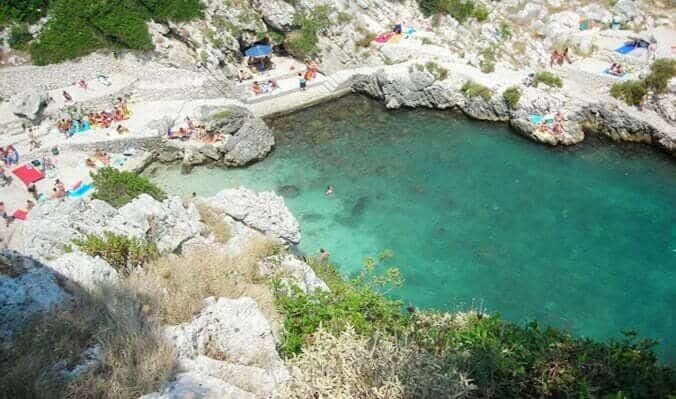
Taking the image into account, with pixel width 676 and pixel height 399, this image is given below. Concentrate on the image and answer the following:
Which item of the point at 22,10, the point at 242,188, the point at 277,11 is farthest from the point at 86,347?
the point at 277,11

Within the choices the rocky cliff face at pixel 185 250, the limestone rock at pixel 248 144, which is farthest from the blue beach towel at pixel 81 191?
the limestone rock at pixel 248 144

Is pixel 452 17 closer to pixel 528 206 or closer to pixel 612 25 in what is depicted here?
pixel 612 25

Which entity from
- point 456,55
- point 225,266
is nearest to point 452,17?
point 456,55

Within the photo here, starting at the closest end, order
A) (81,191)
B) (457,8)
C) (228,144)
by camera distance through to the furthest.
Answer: (81,191) → (228,144) → (457,8)

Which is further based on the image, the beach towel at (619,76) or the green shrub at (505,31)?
the green shrub at (505,31)

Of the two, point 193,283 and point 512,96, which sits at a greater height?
point 193,283

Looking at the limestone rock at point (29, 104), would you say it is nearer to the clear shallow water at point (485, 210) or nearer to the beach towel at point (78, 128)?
the beach towel at point (78, 128)

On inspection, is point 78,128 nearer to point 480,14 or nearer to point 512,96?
point 512,96
